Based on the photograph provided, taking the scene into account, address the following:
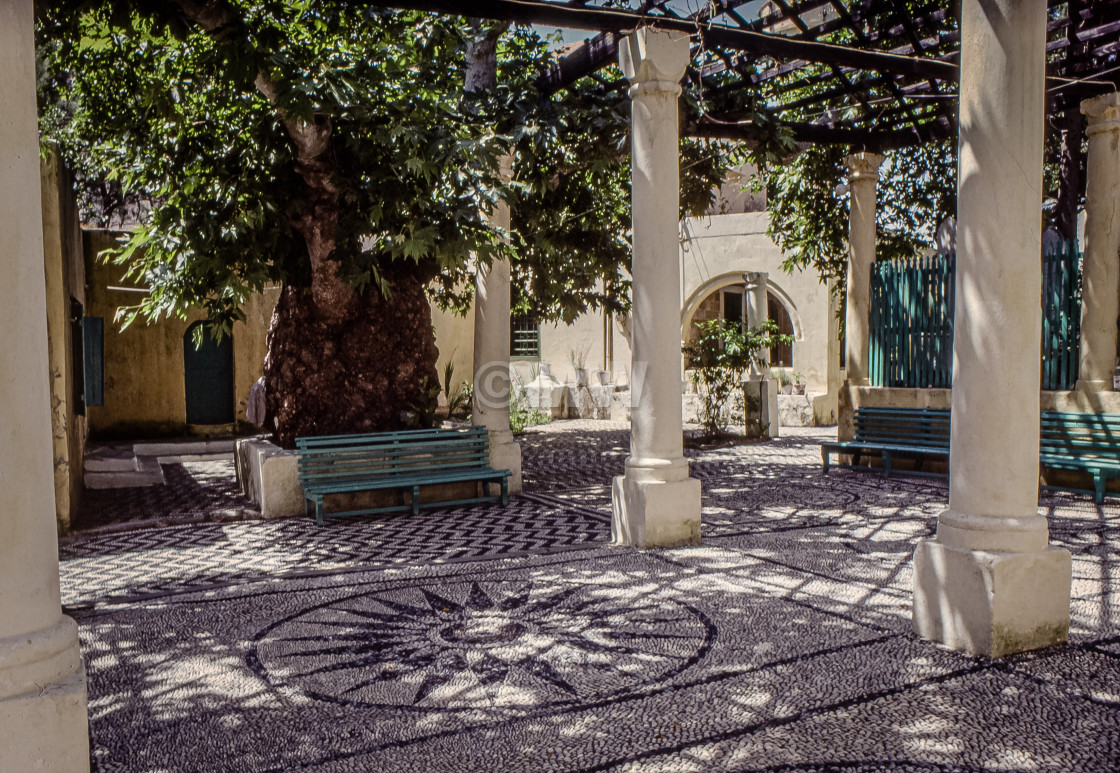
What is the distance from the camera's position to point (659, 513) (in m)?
6.47

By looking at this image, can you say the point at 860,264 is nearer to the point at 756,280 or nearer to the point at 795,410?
the point at 756,280

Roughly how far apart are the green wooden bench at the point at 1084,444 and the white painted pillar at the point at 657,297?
13.0 ft

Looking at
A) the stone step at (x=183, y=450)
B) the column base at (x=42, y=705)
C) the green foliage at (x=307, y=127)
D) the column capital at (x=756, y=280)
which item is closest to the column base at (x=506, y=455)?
the green foliage at (x=307, y=127)

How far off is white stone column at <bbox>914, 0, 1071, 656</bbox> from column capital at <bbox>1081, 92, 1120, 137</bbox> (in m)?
6.23

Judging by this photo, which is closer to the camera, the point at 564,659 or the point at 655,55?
the point at 564,659

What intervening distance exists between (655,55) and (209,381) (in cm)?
1255

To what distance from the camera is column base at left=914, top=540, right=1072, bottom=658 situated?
4020 millimetres

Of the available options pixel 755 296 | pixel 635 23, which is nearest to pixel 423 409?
pixel 635 23

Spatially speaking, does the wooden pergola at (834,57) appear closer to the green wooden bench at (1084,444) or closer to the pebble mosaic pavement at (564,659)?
the green wooden bench at (1084,444)

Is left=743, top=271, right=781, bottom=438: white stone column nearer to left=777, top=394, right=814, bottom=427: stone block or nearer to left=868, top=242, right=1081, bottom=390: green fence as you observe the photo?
left=777, top=394, right=814, bottom=427: stone block

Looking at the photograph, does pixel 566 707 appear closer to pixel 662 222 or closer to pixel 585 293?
pixel 662 222

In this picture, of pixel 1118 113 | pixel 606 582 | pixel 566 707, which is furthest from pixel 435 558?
pixel 1118 113

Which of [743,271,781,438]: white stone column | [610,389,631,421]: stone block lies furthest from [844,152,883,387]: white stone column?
[610,389,631,421]: stone block

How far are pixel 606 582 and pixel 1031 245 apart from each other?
10.2ft
